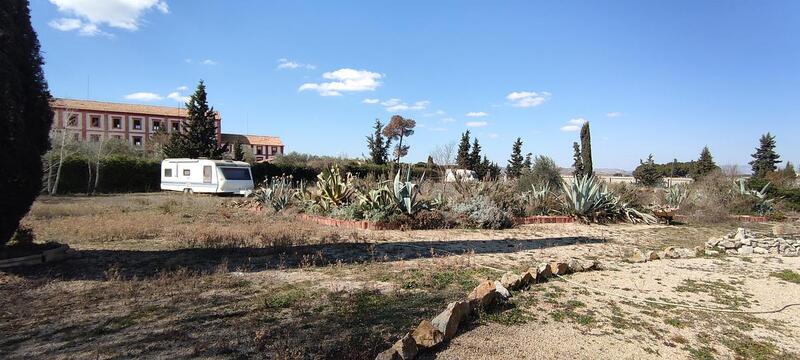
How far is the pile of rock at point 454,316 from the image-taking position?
272cm

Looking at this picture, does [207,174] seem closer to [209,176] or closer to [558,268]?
[209,176]

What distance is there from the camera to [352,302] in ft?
12.6

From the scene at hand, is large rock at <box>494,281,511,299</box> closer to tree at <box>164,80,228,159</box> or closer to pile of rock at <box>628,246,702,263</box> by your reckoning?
pile of rock at <box>628,246,702,263</box>

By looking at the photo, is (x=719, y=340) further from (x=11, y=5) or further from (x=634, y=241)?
(x=11, y=5)

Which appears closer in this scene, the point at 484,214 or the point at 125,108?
the point at 484,214

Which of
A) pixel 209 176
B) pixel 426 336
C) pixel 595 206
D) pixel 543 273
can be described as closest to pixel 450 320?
pixel 426 336

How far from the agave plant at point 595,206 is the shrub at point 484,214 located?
7.45 ft

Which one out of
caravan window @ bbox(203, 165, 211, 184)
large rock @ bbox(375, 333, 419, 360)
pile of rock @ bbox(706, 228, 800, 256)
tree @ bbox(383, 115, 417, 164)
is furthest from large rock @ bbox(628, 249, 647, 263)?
tree @ bbox(383, 115, 417, 164)

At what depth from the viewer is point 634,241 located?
332 inches

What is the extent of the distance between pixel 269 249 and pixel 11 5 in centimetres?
408

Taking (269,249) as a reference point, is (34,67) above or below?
above

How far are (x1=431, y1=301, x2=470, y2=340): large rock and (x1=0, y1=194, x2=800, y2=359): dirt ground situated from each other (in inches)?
3.8

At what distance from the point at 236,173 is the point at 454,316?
20817mm

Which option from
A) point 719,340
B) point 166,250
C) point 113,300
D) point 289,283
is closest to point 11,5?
point 166,250
